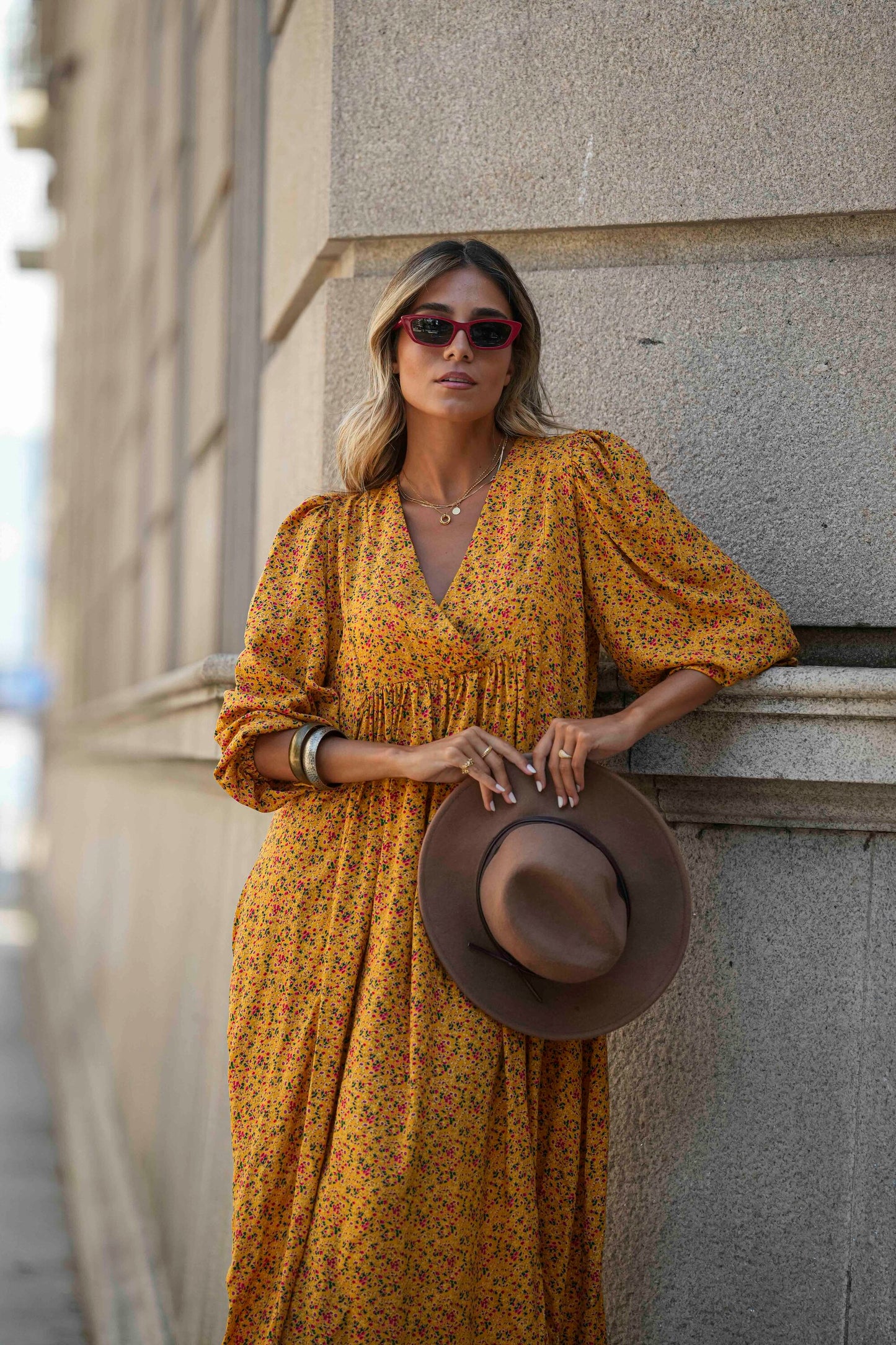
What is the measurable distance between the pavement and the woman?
9.88 ft

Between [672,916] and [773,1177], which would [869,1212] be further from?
[672,916]

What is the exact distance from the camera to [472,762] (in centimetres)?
254

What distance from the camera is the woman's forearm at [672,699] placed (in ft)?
8.75

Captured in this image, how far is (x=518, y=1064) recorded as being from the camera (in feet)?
8.46

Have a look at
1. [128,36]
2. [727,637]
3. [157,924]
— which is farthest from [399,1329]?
[128,36]

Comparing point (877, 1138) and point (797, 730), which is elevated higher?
point (797, 730)

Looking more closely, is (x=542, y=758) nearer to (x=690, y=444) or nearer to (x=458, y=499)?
(x=458, y=499)

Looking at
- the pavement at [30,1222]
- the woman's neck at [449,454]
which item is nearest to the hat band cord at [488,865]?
the woman's neck at [449,454]

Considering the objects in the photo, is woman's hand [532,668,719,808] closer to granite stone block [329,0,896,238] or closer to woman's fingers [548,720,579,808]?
woman's fingers [548,720,579,808]

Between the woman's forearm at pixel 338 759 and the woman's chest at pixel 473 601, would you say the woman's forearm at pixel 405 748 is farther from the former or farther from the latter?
the woman's chest at pixel 473 601

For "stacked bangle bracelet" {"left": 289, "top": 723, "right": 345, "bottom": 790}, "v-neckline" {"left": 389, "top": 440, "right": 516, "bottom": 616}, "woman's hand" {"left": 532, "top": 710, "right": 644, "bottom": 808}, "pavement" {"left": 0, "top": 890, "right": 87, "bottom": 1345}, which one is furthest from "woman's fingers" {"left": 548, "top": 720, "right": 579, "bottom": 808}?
"pavement" {"left": 0, "top": 890, "right": 87, "bottom": 1345}

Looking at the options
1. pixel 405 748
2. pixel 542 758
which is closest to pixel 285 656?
pixel 405 748

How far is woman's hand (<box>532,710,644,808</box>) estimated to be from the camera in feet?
8.37

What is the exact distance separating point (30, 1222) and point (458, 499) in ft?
16.1
